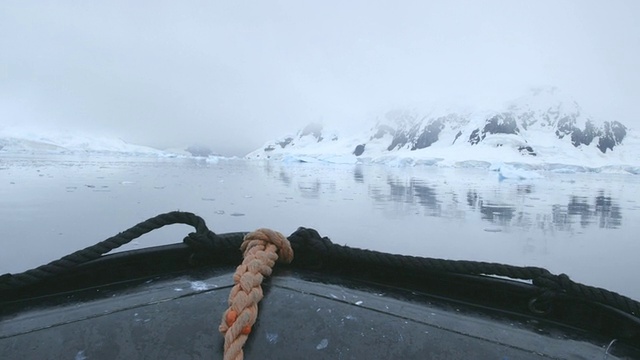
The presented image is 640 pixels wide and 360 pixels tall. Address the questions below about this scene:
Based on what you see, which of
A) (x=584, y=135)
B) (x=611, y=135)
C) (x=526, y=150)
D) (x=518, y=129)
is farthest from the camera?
(x=611, y=135)

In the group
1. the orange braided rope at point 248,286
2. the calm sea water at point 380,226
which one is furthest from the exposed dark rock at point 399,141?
the orange braided rope at point 248,286

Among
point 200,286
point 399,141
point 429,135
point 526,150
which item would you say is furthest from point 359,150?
point 200,286

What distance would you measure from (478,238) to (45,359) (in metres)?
3.97

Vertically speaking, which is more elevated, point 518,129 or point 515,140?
point 518,129

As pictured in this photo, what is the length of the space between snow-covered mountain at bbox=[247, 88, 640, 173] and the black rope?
39535 mm

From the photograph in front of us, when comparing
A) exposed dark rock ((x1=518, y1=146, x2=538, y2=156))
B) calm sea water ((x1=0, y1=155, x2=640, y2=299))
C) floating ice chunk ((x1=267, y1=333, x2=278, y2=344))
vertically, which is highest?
exposed dark rock ((x1=518, y1=146, x2=538, y2=156))

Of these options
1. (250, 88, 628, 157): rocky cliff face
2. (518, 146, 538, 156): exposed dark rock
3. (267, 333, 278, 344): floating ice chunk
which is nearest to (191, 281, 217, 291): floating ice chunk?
(267, 333, 278, 344): floating ice chunk

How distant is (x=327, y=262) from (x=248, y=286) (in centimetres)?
54

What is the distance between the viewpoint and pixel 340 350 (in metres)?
0.91

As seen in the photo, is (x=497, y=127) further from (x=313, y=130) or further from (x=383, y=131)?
(x=313, y=130)

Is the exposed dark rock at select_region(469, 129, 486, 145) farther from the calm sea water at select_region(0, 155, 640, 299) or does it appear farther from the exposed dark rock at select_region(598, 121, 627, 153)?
→ the calm sea water at select_region(0, 155, 640, 299)

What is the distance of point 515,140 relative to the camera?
5156 cm

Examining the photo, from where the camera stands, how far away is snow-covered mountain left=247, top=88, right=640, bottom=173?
45375mm

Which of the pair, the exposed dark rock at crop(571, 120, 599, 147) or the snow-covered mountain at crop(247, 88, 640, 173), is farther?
the exposed dark rock at crop(571, 120, 599, 147)
